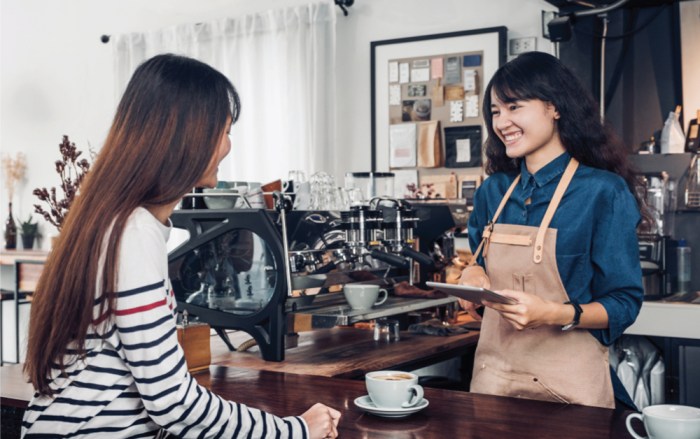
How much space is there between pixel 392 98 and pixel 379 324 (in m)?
2.16

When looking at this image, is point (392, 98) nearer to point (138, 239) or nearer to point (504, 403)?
point (504, 403)

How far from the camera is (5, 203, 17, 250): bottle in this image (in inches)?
236

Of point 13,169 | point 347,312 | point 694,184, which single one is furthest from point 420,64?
point 13,169

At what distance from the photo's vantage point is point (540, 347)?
5.98 feet

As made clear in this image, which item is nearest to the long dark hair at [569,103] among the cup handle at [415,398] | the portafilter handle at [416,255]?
the portafilter handle at [416,255]

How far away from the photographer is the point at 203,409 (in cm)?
118

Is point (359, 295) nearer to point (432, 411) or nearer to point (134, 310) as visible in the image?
point (432, 411)

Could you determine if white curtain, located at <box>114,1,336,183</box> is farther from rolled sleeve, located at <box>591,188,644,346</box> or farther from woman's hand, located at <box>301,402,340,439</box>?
woman's hand, located at <box>301,402,340,439</box>

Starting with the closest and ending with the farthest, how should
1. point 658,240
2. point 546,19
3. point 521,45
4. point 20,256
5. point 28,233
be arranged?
point 658,240
point 546,19
point 521,45
point 20,256
point 28,233

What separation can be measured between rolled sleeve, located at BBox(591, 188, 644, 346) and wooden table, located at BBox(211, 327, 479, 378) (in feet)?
1.96

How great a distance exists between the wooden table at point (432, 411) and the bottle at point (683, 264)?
6.74 feet

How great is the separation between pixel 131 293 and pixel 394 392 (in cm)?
56

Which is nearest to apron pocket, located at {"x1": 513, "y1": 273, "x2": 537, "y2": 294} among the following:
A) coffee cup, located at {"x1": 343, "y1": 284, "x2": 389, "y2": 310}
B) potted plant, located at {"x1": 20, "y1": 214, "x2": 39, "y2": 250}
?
coffee cup, located at {"x1": 343, "y1": 284, "x2": 389, "y2": 310}

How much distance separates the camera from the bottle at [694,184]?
3.35 metres
